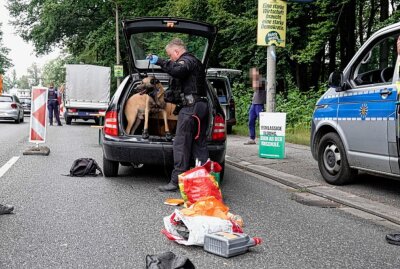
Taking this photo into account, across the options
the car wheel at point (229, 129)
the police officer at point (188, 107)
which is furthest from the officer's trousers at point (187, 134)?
the car wheel at point (229, 129)

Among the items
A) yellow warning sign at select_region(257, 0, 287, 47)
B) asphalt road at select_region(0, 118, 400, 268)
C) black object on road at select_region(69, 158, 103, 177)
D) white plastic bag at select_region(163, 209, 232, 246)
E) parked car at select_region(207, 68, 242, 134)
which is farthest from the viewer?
parked car at select_region(207, 68, 242, 134)

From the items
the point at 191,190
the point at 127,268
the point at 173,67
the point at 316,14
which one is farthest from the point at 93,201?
the point at 316,14

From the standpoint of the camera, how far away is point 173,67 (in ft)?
19.7

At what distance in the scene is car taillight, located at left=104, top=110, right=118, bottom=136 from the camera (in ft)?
22.7

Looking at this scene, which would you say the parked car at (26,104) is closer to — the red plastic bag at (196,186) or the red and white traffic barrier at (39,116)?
the red and white traffic barrier at (39,116)

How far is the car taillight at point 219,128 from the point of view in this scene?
687cm

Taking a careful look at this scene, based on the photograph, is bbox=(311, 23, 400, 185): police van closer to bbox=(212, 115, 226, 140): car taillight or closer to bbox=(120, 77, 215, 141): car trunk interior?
bbox=(212, 115, 226, 140): car taillight

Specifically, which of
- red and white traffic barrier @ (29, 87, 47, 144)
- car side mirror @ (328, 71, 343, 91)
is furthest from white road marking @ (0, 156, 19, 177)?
car side mirror @ (328, 71, 343, 91)

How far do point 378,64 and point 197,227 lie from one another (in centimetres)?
389

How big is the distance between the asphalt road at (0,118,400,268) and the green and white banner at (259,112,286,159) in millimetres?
2274

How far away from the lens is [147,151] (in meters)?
6.71

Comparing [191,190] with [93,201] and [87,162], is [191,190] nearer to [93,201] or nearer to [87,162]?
[93,201]

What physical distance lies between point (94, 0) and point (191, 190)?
32.5 meters

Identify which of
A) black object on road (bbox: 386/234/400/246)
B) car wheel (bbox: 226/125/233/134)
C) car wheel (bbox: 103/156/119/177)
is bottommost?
black object on road (bbox: 386/234/400/246)
